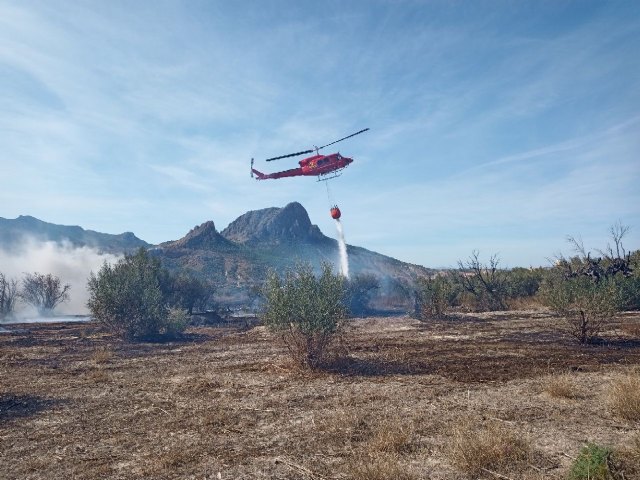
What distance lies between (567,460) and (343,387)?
6415mm

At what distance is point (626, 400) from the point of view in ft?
29.3

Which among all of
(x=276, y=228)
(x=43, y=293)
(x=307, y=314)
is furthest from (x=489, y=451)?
(x=276, y=228)

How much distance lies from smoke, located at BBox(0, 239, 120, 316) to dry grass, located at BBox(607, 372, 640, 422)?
3119 inches

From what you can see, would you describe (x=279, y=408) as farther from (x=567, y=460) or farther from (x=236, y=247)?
(x=236, y=247)

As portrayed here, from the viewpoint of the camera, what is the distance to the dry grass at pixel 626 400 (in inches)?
344

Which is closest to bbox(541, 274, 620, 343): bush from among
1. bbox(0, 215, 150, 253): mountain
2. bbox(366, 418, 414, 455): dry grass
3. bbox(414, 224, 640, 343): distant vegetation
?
bbox(414, 224, 640, 343): distant vegetation

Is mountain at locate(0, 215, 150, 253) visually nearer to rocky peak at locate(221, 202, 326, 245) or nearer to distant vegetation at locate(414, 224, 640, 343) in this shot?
Result: rocky peak at locate(221, 202, 326, 245)

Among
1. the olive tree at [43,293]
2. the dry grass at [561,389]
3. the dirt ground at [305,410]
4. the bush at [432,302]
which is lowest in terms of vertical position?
the dirt ground at [305,410]

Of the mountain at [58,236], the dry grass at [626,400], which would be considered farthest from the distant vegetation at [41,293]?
the mountain at [58,236]

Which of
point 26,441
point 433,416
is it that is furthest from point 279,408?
point 26,441

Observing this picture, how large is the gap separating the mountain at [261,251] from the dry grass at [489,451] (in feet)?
205

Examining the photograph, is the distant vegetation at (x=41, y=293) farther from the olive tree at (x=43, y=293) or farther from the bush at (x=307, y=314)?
the bush at (x=307, y=314)

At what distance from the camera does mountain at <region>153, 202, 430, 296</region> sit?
87.8 metres

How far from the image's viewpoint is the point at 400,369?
14648mm
